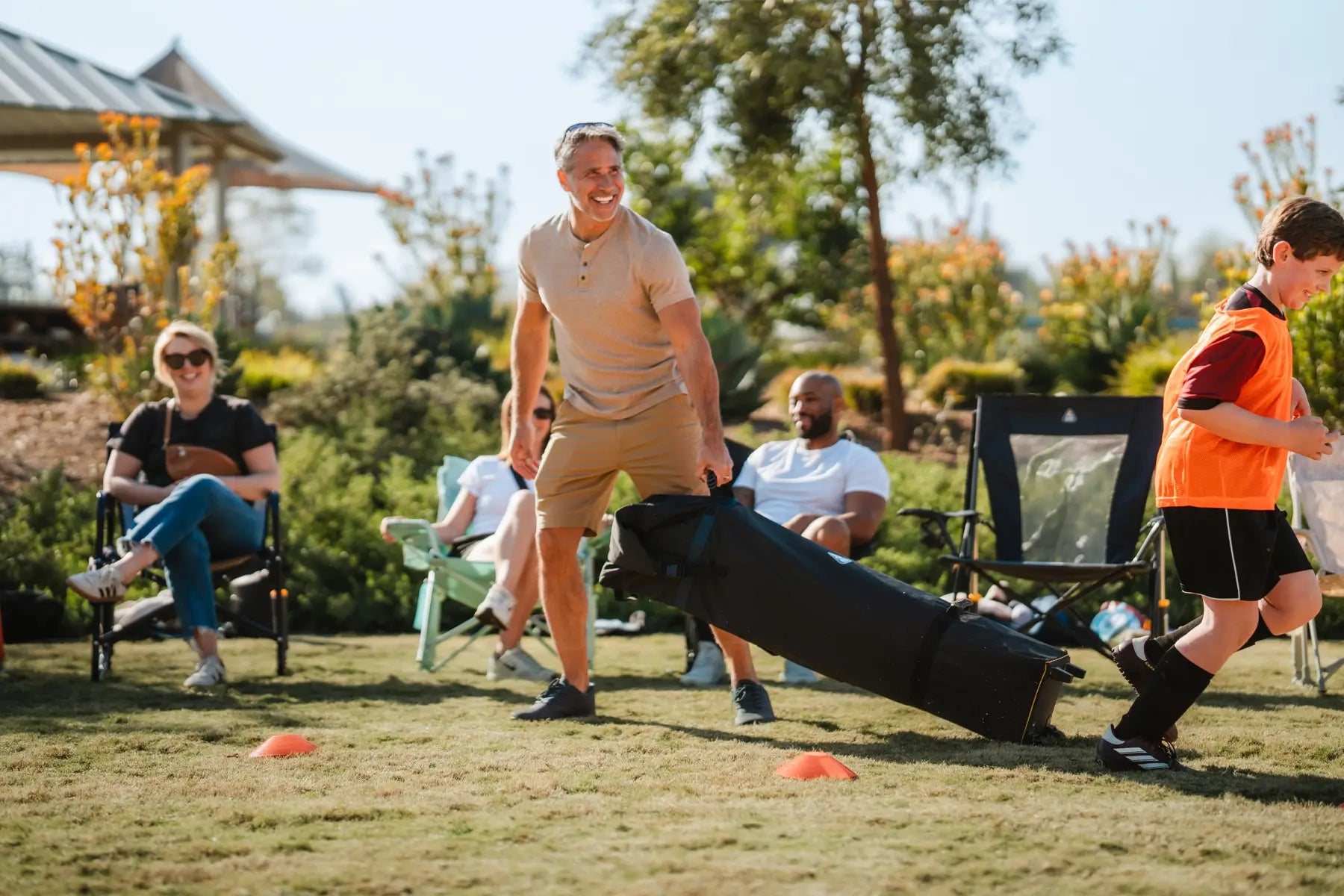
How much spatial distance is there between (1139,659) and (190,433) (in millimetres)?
3730

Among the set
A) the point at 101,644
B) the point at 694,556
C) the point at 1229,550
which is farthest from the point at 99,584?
the point at 1229,550

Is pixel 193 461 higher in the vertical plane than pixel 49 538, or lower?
higher

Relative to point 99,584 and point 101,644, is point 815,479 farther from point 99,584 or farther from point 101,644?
point 101,644

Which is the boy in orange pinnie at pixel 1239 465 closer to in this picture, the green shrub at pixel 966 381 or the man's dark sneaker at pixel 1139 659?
the man's dark sneaker at pixel 1139 659

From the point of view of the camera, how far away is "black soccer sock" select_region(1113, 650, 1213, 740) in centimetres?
355

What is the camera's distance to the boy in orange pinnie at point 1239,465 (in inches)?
134

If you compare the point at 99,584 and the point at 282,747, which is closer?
the point at 282,747

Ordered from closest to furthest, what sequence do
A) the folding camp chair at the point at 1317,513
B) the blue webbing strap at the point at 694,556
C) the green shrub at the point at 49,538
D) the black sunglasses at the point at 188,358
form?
the blue webbing strap at the point at 694,556 → the folding camp chair at the point at 1317,513 → the black sunglasses at the point at 188,358 → the green shrub at the point at 49,538

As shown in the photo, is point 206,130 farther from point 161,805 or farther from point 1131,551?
point 161,805

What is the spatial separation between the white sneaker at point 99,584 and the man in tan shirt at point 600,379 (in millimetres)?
1634

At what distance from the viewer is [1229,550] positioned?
3436 mm

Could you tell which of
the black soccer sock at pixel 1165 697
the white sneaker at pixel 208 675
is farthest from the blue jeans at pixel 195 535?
the black soccer sock at pixel 1165 697

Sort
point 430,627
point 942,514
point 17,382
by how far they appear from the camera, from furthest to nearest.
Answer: point 17,382
point 430,627
point 942,514

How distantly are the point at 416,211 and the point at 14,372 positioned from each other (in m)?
6.88
